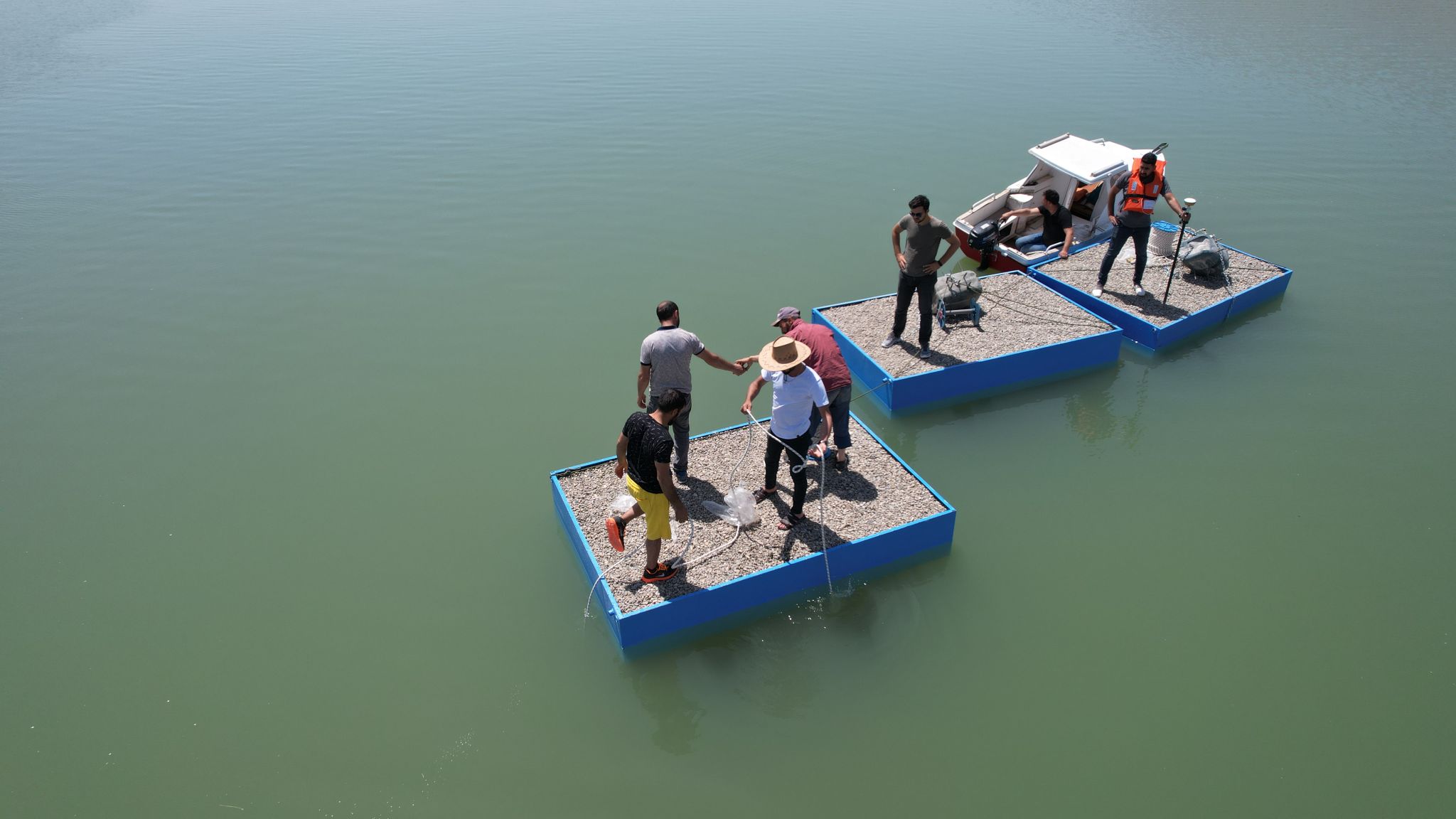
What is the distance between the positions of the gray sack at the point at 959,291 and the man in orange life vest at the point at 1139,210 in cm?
210

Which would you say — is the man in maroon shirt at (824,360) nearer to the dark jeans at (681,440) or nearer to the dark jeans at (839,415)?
the dark jeans at (839,415)

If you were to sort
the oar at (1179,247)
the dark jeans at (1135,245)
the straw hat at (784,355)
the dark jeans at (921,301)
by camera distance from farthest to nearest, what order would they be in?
the dark jeans at (1135,245) → the oar at (1179,247) → the dark jeans at (921,301) → the straw hat at (784,355)

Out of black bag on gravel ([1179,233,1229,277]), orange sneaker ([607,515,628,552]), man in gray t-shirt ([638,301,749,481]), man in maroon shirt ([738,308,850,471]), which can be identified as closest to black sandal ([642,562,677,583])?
orange sneaker ([607,515,628,552])

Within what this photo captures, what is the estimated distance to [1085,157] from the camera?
1257cm

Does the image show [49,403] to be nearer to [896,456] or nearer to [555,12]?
[896,456]

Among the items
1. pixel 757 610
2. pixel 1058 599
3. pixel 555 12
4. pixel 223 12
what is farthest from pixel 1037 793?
pixel 223 12

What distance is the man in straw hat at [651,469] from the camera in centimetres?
577

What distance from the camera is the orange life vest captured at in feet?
33.3

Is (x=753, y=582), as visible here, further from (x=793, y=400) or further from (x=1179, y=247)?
(x=1179, y=247)

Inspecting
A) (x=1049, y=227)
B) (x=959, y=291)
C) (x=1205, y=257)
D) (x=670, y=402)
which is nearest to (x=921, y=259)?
(x=959, y=291)

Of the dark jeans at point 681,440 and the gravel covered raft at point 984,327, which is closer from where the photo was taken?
the dark jeans at point 681,440

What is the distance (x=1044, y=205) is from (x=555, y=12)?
28.9 m

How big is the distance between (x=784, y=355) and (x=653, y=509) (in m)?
1.63

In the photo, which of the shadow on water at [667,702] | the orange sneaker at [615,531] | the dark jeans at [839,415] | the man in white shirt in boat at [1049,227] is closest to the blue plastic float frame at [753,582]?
the shadow on water at [667,702]
